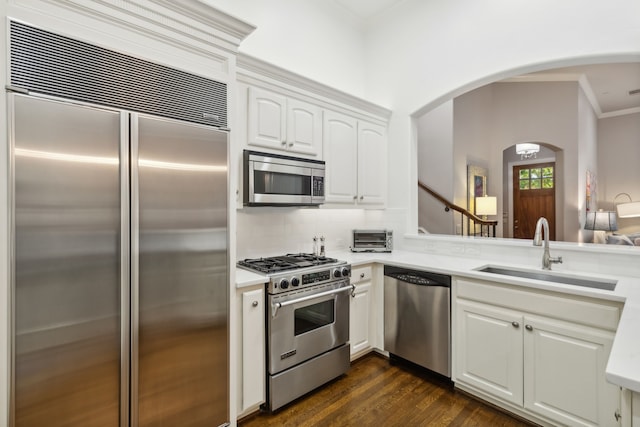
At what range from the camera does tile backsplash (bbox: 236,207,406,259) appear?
286 centimetres

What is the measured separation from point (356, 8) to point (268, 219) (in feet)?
8.71

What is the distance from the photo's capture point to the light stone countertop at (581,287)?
0.83 metres

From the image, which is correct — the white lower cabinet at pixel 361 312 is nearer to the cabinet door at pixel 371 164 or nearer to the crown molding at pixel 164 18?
the cabinet door at pixel 371 164

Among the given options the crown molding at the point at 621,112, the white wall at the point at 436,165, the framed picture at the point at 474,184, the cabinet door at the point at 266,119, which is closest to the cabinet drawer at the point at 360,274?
the cabinet door at the point at 266,119

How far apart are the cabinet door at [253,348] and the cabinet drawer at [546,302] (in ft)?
4.76

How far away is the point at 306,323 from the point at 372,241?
1.25 meters

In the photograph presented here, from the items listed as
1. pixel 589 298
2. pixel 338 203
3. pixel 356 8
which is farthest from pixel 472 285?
pixel 356 8

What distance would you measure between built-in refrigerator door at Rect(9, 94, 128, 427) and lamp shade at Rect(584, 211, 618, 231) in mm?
6969

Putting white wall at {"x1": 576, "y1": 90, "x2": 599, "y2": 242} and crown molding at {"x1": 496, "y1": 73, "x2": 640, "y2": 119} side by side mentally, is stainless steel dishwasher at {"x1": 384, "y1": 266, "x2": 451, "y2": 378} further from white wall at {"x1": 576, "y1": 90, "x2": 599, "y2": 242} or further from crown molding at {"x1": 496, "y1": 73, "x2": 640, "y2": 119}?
white wall at {"x1": 576, "y1": 90, "x2": 599, "y2": 242}

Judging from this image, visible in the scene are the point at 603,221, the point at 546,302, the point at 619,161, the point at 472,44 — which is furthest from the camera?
the point at 619,161

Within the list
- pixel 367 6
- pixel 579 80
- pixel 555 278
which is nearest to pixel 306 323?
pixel 555 278

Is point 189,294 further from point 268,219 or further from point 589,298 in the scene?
point 589,298

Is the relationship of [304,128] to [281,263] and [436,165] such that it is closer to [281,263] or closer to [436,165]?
[281,263]

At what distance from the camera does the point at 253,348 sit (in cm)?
214
